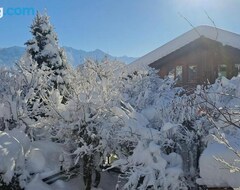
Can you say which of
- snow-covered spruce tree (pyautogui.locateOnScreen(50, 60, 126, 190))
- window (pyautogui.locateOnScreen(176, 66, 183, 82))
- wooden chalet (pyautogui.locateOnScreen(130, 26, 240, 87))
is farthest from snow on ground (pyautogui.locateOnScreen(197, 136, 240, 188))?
window (pyautogui.locateOnScreen(176, 66, 183, 82))

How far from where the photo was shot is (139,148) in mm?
8320

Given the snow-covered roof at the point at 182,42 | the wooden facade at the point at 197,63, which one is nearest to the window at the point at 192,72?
the wooden facade at the point at 197,63

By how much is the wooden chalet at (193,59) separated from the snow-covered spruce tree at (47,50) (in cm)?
368

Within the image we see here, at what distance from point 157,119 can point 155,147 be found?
1959 millimetres

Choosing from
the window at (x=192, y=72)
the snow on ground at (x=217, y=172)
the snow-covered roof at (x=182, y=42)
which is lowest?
the snow on ground at (x=217, y=172)

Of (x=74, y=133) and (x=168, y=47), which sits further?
(x=168, y=47)

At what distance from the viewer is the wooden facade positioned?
19922mm

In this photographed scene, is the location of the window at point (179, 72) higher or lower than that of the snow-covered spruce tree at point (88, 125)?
higher

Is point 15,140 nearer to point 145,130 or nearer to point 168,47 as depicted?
point 145,130

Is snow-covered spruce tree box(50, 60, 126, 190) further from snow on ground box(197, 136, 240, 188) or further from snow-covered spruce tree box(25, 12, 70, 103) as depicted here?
snow-covered spruce tree box(25, 12, 70, 103)

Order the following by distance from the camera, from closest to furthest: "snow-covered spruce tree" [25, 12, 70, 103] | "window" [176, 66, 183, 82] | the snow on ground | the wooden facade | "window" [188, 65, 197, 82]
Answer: the snow on ground
"snow-covered spruce tree" [25, 12, 70, 103]
the wooden facade
"window" [188, 65, 197, 82]
"window" [176, 66, 183, 82]

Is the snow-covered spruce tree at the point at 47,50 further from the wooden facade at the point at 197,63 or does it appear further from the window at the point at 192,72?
the window at the point at 192,72

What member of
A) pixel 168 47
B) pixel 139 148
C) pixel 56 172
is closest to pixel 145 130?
pixel 139 148

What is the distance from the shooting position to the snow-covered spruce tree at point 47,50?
743 inches
